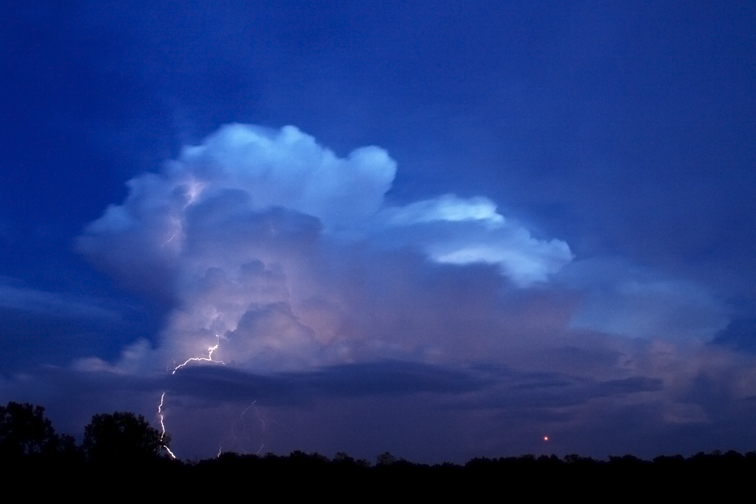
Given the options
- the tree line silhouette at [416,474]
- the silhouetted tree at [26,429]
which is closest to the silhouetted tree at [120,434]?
the silhouetted tree at [26,429]

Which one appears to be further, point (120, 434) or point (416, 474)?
point (120, 434)

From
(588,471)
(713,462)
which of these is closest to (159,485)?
(588,471)

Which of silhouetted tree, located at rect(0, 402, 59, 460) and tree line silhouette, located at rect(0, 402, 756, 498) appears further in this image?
silhouetted tree, located at rect(0, 402, 59, 460)

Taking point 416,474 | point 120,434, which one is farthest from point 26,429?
point 416,474

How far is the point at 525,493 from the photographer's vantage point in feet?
93.7

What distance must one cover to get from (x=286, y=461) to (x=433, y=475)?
23.7ft

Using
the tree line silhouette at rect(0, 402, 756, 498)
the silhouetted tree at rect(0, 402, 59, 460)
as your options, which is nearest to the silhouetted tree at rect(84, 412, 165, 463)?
the silhouetted tree at rect(0, 402, 59, 460)

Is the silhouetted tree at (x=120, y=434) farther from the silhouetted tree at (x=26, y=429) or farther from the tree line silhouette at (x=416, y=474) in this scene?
the tree line silhouette at (x=416, y=474)

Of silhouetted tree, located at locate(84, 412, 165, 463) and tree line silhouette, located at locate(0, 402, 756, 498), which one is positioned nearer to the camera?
tree line silhouette, located at locate(0, 402, 756, 498)

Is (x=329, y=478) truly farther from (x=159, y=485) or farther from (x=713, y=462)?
(x=713, y=462)

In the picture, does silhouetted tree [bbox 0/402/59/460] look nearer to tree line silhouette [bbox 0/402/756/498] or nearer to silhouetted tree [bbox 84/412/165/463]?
silhouetted tree [bbox 84/412/165/463]

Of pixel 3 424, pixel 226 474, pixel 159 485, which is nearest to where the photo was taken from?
pixel 159 485

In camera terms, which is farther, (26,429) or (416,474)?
(26,429)

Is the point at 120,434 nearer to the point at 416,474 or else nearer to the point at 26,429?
the point at 26,429
